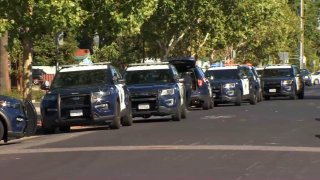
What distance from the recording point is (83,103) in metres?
19.0

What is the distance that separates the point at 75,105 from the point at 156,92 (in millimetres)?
3543

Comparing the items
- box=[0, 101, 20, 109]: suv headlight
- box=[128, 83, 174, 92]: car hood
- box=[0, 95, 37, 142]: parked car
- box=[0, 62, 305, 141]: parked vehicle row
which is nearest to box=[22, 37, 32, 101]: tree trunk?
box=[0, 62, 305, 141]: parked vehicle row

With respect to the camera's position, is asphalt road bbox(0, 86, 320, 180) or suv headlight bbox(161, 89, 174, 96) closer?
asphalt road bbox(0, 86, 320, 180)

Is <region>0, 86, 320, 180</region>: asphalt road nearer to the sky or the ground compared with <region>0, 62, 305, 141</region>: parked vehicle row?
nearer to the ground

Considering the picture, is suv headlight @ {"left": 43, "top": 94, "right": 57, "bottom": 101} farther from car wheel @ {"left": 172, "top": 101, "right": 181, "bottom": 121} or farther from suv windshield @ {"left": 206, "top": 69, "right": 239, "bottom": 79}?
suv windshield @ {"left": 206, "top": 69, "right": 239, "bottom": 79}

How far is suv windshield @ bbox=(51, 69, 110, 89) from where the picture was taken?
65.3ft

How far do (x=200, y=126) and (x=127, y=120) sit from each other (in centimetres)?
234

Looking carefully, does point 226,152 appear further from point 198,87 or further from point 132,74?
point 198,87

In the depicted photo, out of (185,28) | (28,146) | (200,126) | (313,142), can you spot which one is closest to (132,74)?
(200,126)

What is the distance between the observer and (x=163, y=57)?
A: 136 ft

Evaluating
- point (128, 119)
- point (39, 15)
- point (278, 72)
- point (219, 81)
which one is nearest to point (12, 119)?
point (39, 15)

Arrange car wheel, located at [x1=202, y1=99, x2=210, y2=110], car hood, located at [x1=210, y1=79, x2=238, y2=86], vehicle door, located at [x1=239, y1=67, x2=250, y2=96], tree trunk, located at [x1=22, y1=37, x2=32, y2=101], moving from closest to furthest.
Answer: tree trunk, located at [x1=22, y1=37, x2=32, y2=101] → car wheel, located at [x1=202, y1=99, x2=210, y2=110] → car hood, located at [x1=210, y1=79, x2=238, y2=86] → vehicle door, located at [x1=239, y1=67, x2=250, y2=96]

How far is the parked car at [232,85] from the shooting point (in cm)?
3123

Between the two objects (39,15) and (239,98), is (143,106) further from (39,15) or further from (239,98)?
(239,98)
